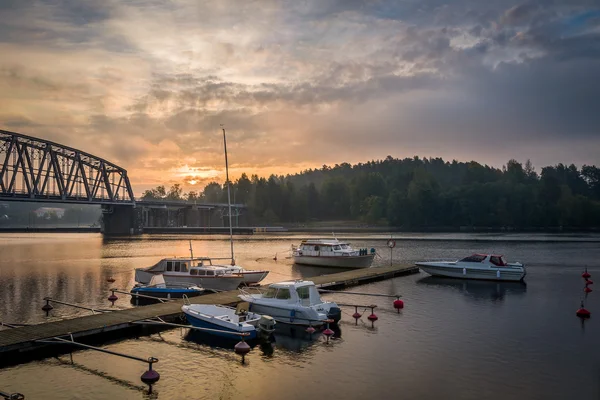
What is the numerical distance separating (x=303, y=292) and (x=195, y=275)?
17.3 meters

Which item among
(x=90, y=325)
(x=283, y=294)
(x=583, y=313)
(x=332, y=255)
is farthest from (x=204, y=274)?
(x=583, y=313)

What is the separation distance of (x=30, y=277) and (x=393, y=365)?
5534 centimetres

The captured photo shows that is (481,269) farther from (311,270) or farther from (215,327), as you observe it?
(215,327)

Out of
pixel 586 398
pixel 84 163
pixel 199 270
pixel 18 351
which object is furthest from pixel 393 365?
pixel 84 163

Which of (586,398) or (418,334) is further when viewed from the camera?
(418,334)

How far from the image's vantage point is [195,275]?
4753cm

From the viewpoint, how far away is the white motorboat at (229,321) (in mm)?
29109

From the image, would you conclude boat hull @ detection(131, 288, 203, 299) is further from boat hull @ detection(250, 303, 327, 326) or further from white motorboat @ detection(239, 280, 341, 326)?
boat hull @ detection(250, 303, 327, 326)

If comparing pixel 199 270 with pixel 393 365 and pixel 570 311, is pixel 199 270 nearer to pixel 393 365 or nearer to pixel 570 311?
pixel 393 365

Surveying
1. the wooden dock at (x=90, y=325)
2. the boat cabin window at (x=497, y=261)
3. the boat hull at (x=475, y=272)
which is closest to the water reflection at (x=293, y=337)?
the wooden dock at (x=90, y=325)

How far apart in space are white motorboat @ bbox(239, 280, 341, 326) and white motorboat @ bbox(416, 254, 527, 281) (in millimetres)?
26855

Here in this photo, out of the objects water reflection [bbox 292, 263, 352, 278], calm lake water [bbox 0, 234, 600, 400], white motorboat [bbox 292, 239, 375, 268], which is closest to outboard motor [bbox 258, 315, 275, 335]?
calm lake water [bbox 0, 234, 600, 400]

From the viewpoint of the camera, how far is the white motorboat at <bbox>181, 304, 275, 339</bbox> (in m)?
29.1

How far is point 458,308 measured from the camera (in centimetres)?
4053
